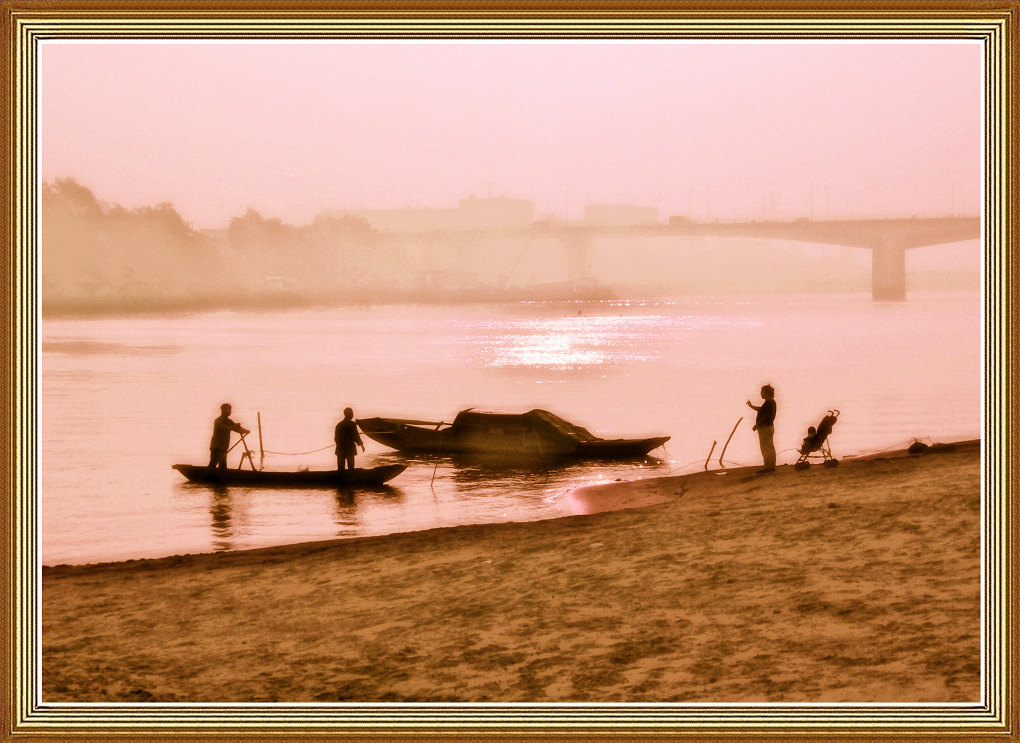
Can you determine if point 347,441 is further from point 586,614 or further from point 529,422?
point 586,614

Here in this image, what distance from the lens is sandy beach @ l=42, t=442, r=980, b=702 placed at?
7.40 m

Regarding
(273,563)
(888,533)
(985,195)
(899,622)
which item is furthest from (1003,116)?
(273,563)

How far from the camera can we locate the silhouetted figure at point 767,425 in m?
16.8

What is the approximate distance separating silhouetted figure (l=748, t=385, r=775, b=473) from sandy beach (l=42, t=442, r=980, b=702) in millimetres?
2652

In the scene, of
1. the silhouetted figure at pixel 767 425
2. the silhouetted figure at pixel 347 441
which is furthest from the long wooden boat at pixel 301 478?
the silhouetted figure at pixel 767 425

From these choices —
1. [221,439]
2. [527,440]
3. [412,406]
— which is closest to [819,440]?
[527,440]

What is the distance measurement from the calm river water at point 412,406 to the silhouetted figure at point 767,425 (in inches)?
165

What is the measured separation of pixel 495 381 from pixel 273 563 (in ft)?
158

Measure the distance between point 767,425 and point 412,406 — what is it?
31.5 m

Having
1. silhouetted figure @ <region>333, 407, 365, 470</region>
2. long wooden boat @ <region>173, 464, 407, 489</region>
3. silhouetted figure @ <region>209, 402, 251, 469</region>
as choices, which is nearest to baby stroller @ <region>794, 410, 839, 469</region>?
long wooden boat @ <region>173, 464, 407, 489</region>

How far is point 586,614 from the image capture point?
9.22m

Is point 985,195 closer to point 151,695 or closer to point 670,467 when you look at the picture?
point 151,695

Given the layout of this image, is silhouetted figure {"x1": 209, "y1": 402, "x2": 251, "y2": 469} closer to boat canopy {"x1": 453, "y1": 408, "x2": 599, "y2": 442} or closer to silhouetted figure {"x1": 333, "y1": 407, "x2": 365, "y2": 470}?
silhouetted figure {"x1": 333, "y1": 407, "x2": 365, "y2": 470}

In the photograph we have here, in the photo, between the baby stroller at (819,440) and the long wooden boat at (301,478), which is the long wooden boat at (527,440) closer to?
the long wooden boat at (301,478)
